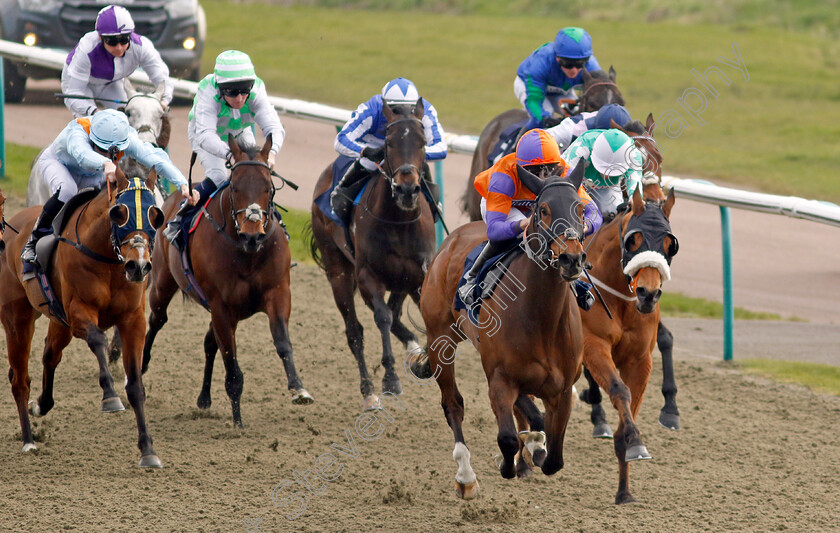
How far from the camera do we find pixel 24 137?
1307 centimetres

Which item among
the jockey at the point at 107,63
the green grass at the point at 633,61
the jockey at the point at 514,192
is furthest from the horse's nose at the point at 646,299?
the green grass at the point at 633,61

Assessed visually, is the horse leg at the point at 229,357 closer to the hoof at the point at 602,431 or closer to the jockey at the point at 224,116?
the jockey at the point at 224,116

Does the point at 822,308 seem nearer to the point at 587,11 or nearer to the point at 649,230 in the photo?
the point at 649,230

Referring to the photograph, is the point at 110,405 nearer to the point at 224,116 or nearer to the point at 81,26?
the point at 224,116

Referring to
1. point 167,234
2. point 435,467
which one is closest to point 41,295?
point 167,234

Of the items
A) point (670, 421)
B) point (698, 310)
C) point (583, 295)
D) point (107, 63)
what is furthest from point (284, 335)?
point (698, 310)

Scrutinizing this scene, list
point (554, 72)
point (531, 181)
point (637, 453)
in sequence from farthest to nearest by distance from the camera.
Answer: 1. point (554, 72)
2. point (637, 453)
3. point (531, 181)

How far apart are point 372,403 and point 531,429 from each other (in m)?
1.67

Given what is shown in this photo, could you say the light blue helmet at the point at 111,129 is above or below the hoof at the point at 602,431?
above

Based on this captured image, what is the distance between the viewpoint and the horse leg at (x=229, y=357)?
6.76m

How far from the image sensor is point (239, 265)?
22.2ft

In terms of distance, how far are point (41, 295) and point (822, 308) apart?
21.3ft

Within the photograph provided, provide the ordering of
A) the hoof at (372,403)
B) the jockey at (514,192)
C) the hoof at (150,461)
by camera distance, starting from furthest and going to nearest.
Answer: the hoof at (372,403) → the hoof at (150,461) → the jockey at (514,192)

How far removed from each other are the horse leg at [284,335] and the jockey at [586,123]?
6.04ft
